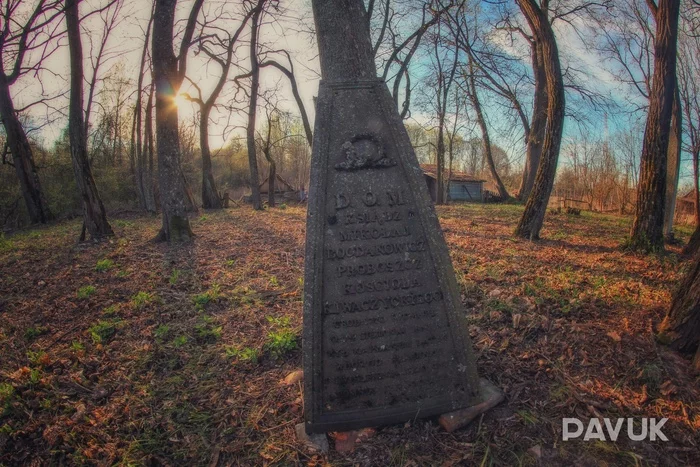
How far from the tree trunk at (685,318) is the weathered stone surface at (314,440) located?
107 inches

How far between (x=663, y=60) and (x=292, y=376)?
7552 millimetres

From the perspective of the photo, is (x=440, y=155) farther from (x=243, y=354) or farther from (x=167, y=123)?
(x=243, y=354)

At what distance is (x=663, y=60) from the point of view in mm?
5871

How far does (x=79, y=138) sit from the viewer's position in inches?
329

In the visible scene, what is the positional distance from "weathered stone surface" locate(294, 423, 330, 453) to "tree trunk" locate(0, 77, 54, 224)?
56.7 ft

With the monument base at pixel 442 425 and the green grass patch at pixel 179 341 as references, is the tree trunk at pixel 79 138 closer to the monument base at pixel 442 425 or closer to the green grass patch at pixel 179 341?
the green grass patch at pixel 179 341

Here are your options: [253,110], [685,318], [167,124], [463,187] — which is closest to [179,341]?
[685,318]

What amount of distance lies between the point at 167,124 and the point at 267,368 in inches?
265

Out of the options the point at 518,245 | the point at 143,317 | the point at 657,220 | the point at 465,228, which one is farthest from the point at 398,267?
the point at 465,228

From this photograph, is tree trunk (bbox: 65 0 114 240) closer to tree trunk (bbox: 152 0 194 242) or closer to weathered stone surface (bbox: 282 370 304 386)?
tree trunk (bbox: 152 0 194 242)

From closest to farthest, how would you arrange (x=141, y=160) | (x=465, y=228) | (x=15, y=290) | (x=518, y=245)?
1. (x=15, y=290)
2. (x=518, y=245)
3. (x=465, y=228)
4. (x=141, y=160)

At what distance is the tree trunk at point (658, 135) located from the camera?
19.0ft

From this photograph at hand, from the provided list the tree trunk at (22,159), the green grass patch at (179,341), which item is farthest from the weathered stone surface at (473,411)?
the tree trunk at (22,159)

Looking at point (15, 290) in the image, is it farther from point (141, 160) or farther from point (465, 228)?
point (141, 160)
